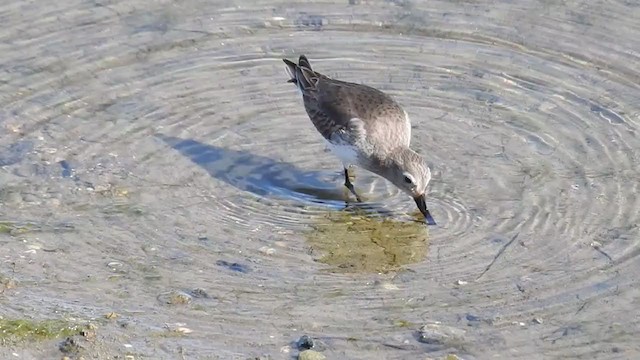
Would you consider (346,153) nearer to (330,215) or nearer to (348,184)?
(348,184)

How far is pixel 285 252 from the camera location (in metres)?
8.60

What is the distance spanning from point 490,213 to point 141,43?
403cm

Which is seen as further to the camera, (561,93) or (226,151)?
(561,93)

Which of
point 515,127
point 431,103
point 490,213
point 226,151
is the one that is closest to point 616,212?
point 490,213

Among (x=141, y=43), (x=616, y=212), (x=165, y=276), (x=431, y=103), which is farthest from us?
(x=141, y=43)

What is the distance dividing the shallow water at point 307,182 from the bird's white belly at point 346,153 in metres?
0.23

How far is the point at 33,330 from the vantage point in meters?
7.21

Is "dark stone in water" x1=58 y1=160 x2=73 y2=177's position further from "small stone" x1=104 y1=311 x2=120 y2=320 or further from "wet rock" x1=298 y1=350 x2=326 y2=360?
"wet rock" x1=298 y1=350 x2=326 y2=360

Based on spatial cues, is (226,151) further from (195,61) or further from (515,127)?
(515,127)

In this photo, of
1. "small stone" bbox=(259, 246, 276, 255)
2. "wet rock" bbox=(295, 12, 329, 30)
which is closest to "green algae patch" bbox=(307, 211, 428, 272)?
"small stone" bbox=(259, 246, 276, 255)

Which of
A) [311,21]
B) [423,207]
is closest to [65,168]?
[423,207]

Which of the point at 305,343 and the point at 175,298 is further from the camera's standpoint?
the point at 175,298

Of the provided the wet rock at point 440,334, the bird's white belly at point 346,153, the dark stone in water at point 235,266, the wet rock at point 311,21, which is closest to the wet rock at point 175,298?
the dark stone in water at point 235,266

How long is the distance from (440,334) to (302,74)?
3574mm
